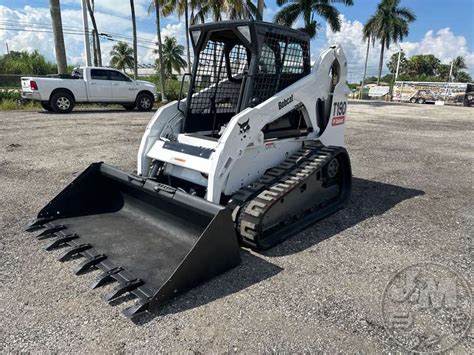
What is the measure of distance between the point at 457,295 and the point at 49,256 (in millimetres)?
3590

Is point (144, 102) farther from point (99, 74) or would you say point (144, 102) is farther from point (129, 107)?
point (99, 74)

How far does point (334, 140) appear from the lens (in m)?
5.58

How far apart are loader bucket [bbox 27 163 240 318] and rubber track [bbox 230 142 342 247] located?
346mm

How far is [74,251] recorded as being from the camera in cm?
351

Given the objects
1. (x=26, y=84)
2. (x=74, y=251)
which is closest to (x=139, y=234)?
(x=74, y=251)

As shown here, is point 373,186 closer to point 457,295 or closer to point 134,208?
point 457,295

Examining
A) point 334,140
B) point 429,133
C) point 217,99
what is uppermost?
point 217,99

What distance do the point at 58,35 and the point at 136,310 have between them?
17920mm

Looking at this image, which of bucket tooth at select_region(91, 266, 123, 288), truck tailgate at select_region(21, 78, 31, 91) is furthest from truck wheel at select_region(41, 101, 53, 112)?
bucket tooth at select_region(91, 266, 123, 288)

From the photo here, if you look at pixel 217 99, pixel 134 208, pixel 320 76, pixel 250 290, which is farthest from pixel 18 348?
pixel 320 76

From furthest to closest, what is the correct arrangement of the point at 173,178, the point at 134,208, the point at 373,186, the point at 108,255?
the point at 373,186 → the point at 173,178 → the point at 134,208 → the point at 108,255

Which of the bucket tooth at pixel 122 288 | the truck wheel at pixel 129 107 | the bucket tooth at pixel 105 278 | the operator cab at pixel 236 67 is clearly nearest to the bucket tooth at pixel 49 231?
the bucket tooth at pixel 105 278

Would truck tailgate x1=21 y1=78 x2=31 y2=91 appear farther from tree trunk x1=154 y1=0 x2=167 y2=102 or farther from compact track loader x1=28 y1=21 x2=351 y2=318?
compact track loader x1=28 y1=21 x2=351 y2=318

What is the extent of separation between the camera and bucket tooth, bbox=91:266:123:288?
10.00 ft
